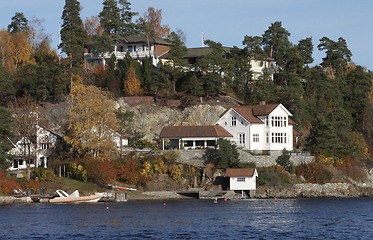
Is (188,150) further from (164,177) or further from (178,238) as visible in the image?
(178,238)

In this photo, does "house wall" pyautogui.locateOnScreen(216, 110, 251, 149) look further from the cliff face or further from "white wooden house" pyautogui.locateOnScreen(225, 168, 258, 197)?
"white wooden house" pyautogui.locateOnScreen(225, 168, 258, 197)

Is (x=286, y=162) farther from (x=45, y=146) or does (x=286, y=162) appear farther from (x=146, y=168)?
(x=45, y=146)

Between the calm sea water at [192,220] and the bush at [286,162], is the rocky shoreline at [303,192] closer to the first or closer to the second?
the bush at [286,162]

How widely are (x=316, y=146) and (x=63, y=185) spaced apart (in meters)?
28.5

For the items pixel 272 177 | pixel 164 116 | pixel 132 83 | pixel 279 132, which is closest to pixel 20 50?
pixel 132 83

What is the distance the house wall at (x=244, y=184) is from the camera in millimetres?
82625

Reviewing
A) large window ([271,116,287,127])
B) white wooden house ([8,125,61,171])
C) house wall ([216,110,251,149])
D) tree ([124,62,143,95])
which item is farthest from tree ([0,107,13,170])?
large window ([271,116,287,127])

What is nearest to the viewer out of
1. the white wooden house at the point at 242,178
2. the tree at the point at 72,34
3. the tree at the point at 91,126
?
the white wooden house at the point at 242,178

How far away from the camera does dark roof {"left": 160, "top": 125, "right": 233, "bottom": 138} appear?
90.9m

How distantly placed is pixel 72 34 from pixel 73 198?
37928 mm

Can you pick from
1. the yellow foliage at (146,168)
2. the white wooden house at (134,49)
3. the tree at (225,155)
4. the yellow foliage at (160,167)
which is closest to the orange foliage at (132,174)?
the yellow foliage at (146,168)

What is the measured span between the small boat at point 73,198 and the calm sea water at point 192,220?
2.43m

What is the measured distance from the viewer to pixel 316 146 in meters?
91.9

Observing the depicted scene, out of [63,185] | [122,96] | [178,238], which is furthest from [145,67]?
[178,238]
